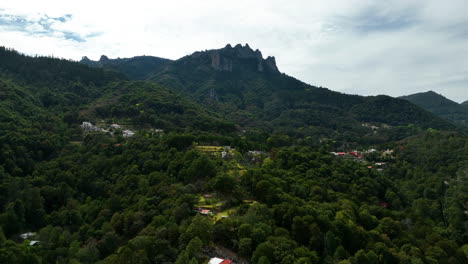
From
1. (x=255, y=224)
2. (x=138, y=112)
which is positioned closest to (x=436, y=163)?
(x=255, y=224)

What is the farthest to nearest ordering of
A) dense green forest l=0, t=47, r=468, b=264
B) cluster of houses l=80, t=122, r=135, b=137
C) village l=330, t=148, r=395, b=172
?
1. village l=330, t=148, r=395, b=172
2. cluster of houses l=80, t=122, r=135, b=137
3. dense green forest l=0, t=47, r=468, b=264

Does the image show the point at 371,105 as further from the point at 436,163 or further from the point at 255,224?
the point at 255,224

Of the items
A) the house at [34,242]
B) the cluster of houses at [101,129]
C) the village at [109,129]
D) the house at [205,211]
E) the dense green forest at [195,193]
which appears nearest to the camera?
the dense green forest at [195,193]

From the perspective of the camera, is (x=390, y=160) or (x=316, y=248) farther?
(x=390, y=160)

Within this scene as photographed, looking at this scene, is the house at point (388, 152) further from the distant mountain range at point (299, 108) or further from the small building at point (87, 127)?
the small building at point (87, 127)

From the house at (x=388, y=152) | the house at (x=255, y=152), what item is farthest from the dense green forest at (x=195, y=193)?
the house at (x=255, y=152)

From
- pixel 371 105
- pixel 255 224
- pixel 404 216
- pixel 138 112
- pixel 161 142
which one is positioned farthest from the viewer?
pixel 371 105

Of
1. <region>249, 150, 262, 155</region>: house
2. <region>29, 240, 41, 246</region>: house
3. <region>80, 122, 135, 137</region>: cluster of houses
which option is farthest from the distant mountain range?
<region>29, 240, 41, 246</region>: house

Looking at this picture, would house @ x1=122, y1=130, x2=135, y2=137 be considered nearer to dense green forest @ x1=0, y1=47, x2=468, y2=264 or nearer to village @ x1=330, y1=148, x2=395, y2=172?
dense green forest @ x1=0, y1=47, x2=468, y2=264

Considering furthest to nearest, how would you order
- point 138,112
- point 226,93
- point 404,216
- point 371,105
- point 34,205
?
point 226,93
point 371,105
point 138,112
point 404,216
point 34,205
